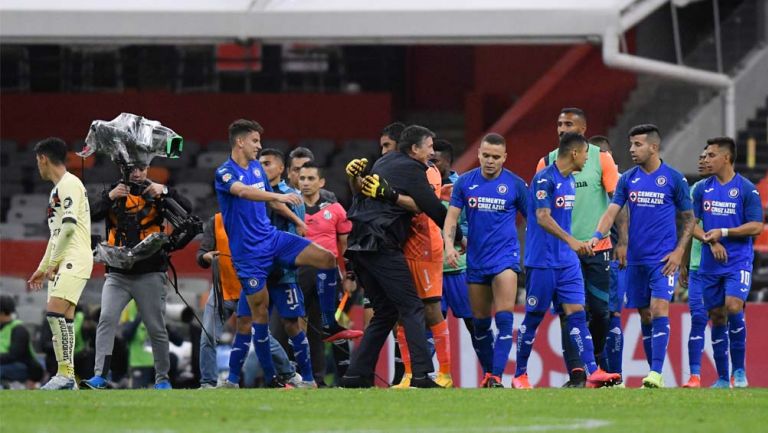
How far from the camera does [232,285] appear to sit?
16.0m

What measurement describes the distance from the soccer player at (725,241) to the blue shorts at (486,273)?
65.9 inches

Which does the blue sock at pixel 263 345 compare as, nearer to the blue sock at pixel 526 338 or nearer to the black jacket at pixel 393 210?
the black jacket at pixel 393 210

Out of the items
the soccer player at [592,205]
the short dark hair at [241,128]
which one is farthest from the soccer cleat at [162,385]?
the soccer player at [592,205]

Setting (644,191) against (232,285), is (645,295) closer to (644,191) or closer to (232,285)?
(644,191)

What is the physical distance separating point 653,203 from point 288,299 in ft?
10.5

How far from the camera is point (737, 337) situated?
15.4 m

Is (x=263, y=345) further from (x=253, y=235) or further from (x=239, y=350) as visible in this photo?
(x=253, y=235)

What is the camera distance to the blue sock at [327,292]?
1611 centimetres

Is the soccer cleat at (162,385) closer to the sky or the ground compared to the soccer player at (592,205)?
closer to the ground

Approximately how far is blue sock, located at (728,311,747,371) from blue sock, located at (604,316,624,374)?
3.22 ft

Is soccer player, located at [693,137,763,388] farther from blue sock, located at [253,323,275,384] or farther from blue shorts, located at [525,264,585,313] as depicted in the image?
blue sock, located at [253,323,275,384]

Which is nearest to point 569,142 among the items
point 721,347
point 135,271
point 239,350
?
point 721,347

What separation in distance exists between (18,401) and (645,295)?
5605 millimetres

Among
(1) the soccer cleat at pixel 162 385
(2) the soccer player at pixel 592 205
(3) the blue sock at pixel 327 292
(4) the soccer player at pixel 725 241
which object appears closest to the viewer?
(1) the soccer cleat at pixel 162 385
